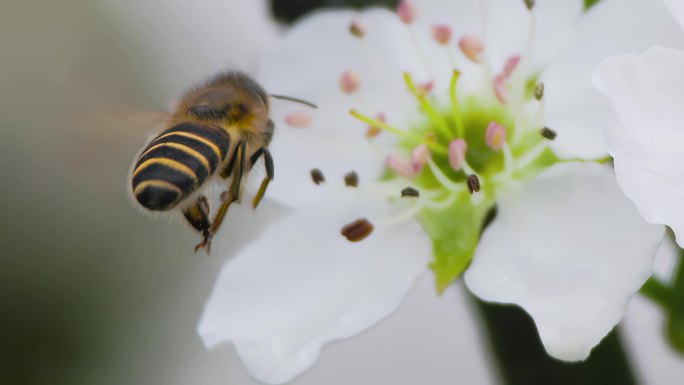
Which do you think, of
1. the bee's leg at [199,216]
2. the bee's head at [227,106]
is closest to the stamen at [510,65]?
the bee's head at [227,106]

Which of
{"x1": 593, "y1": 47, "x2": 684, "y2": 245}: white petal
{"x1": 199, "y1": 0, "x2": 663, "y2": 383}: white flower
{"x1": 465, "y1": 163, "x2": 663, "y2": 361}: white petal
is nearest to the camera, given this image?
{"x1": 593, "y1": 47, "x2": 684, "y2": 245}: white petal

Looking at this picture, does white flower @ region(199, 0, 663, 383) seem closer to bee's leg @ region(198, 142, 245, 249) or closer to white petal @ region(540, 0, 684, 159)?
white petal @ region(540, 0, 684, 159)

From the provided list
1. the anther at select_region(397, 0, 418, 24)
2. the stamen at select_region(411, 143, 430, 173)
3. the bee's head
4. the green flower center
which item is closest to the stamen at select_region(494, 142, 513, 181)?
the green flower center

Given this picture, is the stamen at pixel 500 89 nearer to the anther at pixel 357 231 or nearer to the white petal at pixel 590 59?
the white petal at pixel 590 59

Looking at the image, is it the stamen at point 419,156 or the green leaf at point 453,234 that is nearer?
the green leaf at point 453,234

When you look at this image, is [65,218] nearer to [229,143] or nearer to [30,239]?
[30,239]
